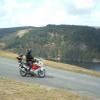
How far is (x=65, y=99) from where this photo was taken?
15.3m

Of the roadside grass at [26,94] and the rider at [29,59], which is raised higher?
the rider at [29,59]

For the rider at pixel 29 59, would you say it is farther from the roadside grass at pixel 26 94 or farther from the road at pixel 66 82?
the roadside grass at pixel 26 94

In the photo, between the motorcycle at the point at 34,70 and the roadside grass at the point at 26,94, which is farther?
the motorcycle at the point at 34,70

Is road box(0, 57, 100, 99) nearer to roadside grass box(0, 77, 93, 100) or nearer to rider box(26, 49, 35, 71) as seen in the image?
rider box(26, 49, 35, 71)

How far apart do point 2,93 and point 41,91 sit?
8.09 feet

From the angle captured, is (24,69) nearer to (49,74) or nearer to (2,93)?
(49,74)

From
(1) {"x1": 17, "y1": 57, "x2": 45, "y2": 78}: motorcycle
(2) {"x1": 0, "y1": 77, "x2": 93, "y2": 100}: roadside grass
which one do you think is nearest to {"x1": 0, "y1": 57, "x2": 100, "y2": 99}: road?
(1) {"x1": 17, "y1": 57, "x2": 45, "y2": 78}: motorcycle

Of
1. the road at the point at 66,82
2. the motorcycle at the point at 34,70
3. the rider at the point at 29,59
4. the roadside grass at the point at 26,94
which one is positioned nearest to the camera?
the roadside grass at the point at 26,94

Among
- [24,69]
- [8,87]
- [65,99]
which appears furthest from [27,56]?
[65,99]

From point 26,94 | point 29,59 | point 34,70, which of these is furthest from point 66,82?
point 26,94

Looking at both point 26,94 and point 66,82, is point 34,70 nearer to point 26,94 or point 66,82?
point 66,82

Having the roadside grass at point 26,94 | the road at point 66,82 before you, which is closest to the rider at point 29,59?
the road at point 66,82

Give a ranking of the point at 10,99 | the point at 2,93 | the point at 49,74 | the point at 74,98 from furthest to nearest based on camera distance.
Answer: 1. the point at 49,74
2. the point at 74,98
3. the point at 2,93
4. the point at 10,99

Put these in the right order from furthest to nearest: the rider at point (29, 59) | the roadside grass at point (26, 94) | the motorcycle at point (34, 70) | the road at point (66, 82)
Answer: the rider at point (29, 59), the motorcycle at point (34, 70), the road at point (66, 82), the roadside grass at point (26, 94)
